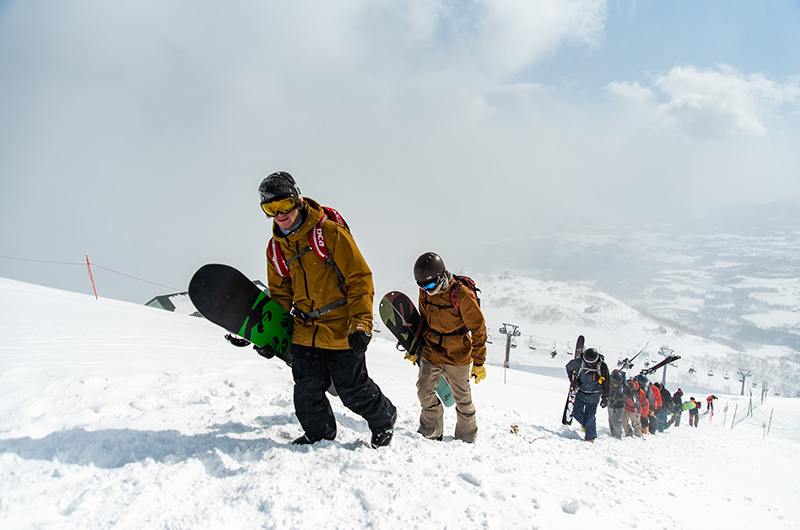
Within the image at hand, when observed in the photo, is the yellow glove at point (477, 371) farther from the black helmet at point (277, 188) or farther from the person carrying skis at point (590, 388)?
the person carrying skis at point (590, 388)

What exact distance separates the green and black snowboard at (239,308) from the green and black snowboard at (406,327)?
1563 millimetres

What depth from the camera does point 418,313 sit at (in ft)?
16.8

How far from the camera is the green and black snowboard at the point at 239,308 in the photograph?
3.27m

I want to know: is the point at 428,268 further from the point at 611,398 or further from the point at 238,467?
the point at 611,398

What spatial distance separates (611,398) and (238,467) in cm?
877

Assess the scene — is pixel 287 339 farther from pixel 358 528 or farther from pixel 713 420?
pixel 713 420

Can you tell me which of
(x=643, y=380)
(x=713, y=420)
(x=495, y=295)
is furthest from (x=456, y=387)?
(x=495, y=295)

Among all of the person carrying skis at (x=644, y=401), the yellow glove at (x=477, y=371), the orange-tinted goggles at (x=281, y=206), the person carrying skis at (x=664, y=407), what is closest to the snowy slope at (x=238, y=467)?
the yellow glove at (x=477, y=371)

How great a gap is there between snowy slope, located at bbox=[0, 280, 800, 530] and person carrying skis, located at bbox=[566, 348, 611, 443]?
100 inches

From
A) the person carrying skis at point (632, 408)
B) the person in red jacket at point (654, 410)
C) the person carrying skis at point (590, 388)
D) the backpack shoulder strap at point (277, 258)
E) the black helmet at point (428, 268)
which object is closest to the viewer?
the backpack shoulder strap at point (277, 258)

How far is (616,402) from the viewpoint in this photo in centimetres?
891

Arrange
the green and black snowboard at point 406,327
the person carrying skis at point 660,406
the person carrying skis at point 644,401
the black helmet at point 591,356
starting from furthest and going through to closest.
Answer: the person carrying skis at point 660,406, the person carrying skis at point 644,401, the black helmet at point 591,356, the green and black snowboard at point 406,327

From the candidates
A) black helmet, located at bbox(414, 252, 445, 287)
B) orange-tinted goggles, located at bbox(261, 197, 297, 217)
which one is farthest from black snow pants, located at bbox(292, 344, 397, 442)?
black helmet, located at bbox(414, 252, 445, 287)

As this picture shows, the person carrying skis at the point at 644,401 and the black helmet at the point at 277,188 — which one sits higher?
the black helmet at the point at 277,188
